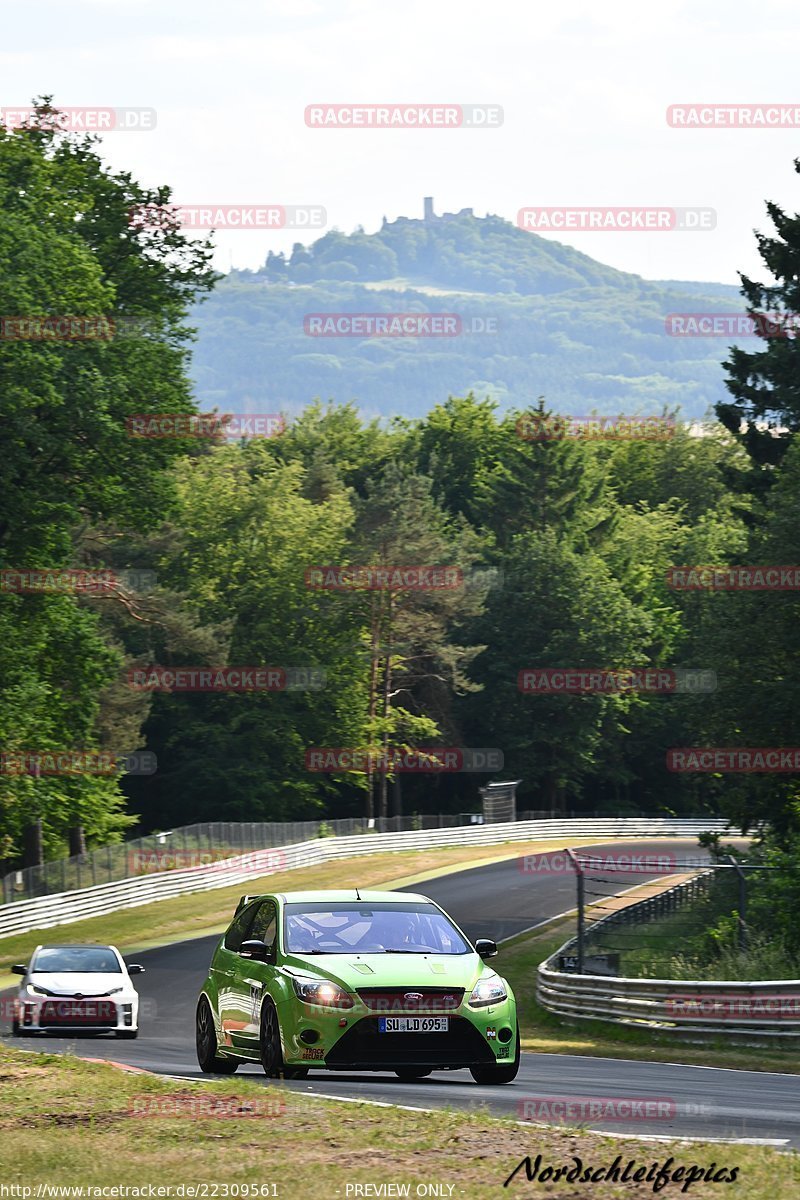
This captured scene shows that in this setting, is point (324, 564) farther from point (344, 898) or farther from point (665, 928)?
point (344, 898)

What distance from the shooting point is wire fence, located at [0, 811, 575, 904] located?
48625 millimetres

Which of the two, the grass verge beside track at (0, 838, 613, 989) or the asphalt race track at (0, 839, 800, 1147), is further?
the grass verge beside track at (0, 838, 613, 989)

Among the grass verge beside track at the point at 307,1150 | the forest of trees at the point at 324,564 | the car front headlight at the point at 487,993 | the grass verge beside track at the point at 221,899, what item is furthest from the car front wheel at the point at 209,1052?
the forest of trees at the point at 324,564

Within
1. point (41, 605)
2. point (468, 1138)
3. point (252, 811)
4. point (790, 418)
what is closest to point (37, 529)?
point (41, 605)

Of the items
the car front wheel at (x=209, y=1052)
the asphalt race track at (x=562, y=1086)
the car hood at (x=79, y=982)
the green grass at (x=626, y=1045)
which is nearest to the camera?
the asphalt race track at (x=562, y=1086)

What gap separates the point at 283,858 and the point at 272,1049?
47.5 metres

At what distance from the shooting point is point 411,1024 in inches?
530

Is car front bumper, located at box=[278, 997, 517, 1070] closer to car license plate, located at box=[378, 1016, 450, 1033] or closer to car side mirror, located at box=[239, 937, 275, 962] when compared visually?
car license plate, located at box=[378, 1016, 450, 1033]

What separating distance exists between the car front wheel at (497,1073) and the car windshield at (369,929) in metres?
0.92

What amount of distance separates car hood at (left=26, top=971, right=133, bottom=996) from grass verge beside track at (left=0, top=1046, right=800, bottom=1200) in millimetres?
11590

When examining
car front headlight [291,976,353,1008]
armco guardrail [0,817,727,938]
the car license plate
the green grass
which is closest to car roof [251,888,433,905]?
car front headlight [291,976,353,1008]

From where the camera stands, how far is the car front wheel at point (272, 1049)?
13.8 m

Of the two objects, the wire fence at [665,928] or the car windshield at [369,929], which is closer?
the car windshield at [369,929]

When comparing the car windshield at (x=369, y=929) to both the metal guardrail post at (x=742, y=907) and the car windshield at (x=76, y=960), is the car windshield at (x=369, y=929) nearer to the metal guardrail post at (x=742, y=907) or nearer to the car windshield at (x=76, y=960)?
the car windshield at (x=76, y=960)
